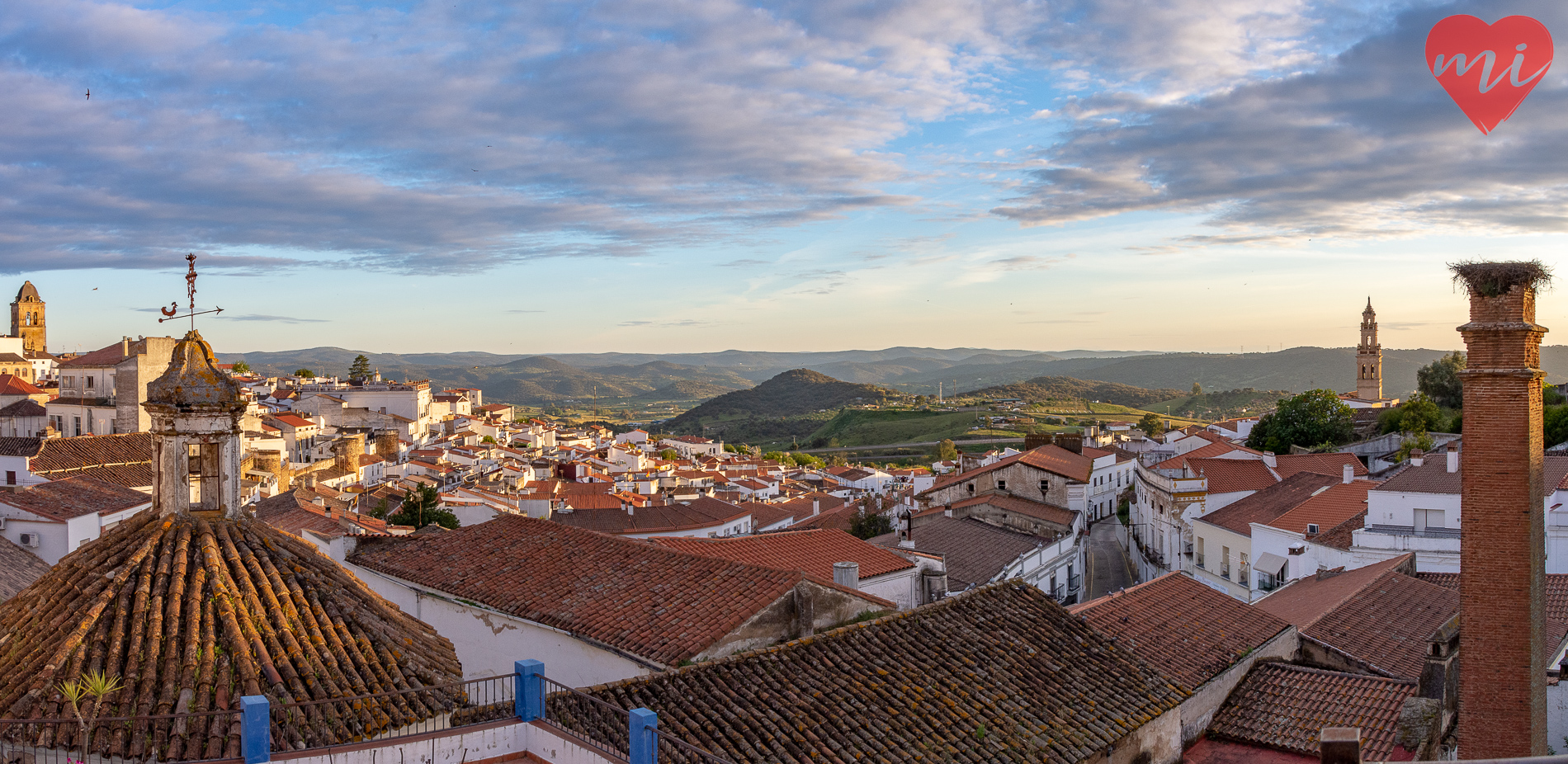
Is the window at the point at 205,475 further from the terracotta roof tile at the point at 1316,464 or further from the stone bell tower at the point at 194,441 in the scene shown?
the terracotta roof tile at the point at 1316,464

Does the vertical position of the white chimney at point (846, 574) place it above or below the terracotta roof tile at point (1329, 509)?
above

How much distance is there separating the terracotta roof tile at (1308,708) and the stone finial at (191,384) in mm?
12881

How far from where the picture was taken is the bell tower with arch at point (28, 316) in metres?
102

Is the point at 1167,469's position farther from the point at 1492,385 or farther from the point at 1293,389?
the point at 1293,389

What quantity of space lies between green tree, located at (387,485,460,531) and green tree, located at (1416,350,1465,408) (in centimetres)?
5904

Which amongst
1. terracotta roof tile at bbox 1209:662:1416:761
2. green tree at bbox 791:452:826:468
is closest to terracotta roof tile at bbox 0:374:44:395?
green tree at bbox 791:452:826:468

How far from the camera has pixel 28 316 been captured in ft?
339

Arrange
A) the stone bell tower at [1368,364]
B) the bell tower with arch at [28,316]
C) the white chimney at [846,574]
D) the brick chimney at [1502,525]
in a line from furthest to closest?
the bell tower with arch at [28,316], the stone bell tower at [1368,364], the white chimney at [846,574], the brick chimney at [1502,525]

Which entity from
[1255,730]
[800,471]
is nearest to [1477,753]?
[1255,730]

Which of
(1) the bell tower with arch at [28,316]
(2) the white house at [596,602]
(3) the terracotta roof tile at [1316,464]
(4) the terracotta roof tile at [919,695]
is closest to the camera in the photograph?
(4) the terracotta roof tile at [919,695]

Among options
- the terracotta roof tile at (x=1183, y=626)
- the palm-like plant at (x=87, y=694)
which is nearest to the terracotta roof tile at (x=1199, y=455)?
the terracotta roof tile at (x=1183, y=626)

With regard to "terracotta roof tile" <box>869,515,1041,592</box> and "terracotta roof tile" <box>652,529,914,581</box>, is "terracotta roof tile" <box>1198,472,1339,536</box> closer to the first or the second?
"terracotta roof tile" <box>869,515,1041,592</box>

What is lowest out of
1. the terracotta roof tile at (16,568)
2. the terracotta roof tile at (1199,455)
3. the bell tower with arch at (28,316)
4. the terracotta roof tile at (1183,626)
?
the terracotta roof tile at (1199,455)

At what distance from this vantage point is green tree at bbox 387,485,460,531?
108 ft
